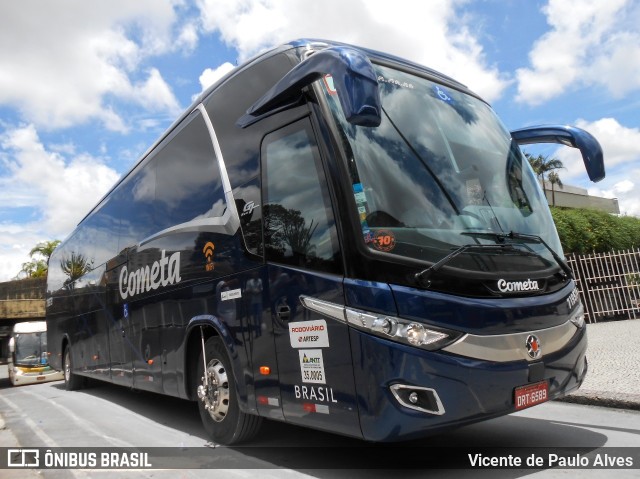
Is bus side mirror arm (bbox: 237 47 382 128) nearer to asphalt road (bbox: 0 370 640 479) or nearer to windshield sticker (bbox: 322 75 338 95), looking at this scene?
windshield sticker (bbox: 322 75 338 95)

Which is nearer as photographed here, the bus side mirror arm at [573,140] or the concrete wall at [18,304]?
the bus side mirror arm at [573,140]

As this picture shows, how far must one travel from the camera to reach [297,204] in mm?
4555

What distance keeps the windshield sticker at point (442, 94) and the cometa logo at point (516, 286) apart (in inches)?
71.8

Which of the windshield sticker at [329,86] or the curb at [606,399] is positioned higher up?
the windshield sticker at [329,86]

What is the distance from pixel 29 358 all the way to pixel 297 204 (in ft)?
62.2

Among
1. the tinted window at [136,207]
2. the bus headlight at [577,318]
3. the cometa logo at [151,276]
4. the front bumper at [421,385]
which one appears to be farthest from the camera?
the tinted window at [136,207]

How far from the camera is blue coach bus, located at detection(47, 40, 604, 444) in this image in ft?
12.3

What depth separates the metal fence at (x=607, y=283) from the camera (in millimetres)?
15992

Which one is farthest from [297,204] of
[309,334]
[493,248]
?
[493,248]

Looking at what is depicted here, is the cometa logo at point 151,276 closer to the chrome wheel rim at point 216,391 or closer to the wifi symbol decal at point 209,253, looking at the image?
the wifi symbol decal at point 209,253

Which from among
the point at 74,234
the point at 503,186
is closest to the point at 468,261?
the point at 503,186

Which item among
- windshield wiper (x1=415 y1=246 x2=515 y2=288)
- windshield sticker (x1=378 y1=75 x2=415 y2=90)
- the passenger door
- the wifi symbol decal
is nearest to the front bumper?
the passenger door

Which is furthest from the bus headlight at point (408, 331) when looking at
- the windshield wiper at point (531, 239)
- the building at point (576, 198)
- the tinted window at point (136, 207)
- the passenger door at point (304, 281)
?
the building at point (576, 198)

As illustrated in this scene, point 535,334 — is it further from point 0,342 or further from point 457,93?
point 0,342
